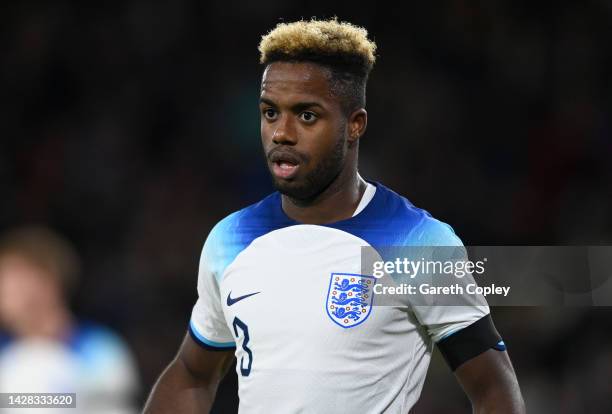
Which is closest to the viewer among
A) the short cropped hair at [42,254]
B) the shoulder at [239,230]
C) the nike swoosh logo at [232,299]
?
the nike swoosh logo at [232,299]

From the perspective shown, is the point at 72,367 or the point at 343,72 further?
the point at 72,367

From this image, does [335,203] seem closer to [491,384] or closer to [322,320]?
[322,320]

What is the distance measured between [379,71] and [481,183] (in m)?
1.40

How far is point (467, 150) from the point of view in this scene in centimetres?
774

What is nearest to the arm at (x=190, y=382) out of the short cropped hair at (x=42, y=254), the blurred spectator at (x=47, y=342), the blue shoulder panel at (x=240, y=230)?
the blue shoulder panel at (x=240, y=230)

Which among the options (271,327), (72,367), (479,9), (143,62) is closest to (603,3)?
(479,9)

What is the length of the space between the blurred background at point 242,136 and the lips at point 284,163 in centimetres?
333

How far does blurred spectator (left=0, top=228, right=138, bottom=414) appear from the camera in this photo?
502cm

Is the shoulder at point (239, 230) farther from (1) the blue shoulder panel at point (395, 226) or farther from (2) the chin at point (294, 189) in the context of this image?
(1) the blue shoulder panel at point (395, 226)

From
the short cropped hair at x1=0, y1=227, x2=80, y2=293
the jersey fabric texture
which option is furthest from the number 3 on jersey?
the short cropped hair at x1=0, y1=227, x2=80, y2=293

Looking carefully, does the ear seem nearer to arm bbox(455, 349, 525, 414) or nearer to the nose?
the nose

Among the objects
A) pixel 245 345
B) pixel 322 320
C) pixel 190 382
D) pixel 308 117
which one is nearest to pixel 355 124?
pixel 308 117

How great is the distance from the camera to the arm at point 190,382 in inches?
143

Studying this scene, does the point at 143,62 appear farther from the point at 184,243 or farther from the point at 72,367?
the point at 72,367
